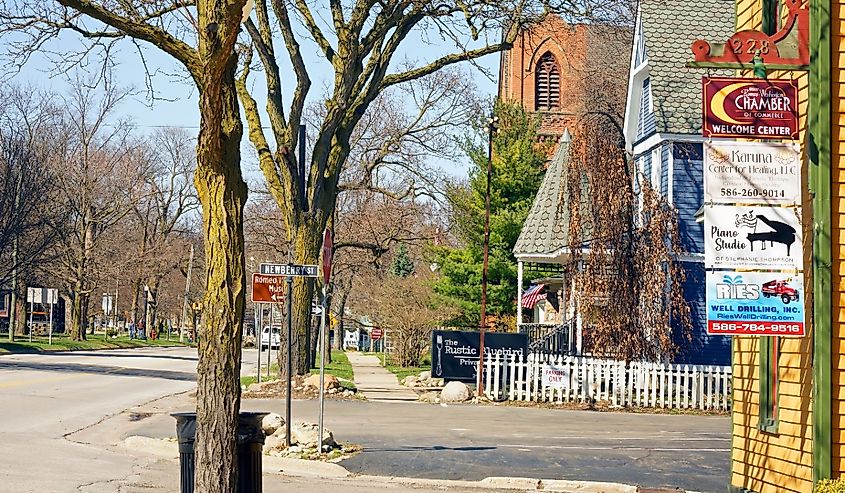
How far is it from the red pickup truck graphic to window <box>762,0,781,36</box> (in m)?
2.68

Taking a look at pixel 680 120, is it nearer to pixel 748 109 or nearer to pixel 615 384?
pixel 615 384

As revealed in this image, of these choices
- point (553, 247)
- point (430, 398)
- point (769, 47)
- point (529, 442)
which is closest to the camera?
point (769, 47)

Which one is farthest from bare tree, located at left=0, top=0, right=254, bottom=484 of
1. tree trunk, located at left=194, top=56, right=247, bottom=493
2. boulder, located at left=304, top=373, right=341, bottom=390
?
boulder, located at left=304, top=373, right=341, bottom=390

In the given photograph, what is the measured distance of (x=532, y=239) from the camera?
31844 millimetres

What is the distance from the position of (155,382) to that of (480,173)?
2023cm

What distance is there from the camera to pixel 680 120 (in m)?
29.0

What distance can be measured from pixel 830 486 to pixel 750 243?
79.0 inches

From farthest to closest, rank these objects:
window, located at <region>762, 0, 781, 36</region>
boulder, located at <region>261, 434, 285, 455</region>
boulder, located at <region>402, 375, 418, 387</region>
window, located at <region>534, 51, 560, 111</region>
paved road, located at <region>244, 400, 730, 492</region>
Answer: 1. window, located at <region>534, 51, 560, 111</region>
2. boulder, located at <region>402, 375, 418, 387</region>
3. boulder, located at <region>261, 434, 285, 455</region>
4. paved road, located at <region>244, 400, 730, 492</region>
5. window, located at <region>762, 0, 781, 36</region>

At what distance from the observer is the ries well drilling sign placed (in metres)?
8.77

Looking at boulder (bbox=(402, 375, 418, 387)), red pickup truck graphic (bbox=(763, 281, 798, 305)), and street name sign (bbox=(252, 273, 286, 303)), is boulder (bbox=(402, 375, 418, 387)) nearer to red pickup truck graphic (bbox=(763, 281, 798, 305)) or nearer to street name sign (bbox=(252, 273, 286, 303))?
street name sign (bbox=(252, 273, 286, 303))

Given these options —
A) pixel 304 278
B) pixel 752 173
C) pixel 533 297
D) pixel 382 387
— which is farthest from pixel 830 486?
pixel 533 297

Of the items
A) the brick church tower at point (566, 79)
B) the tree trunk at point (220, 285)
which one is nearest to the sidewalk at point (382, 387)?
the brick church tower at point (566, 79)

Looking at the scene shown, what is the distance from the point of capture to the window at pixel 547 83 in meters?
65.2

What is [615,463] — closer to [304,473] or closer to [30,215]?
[304,473]
